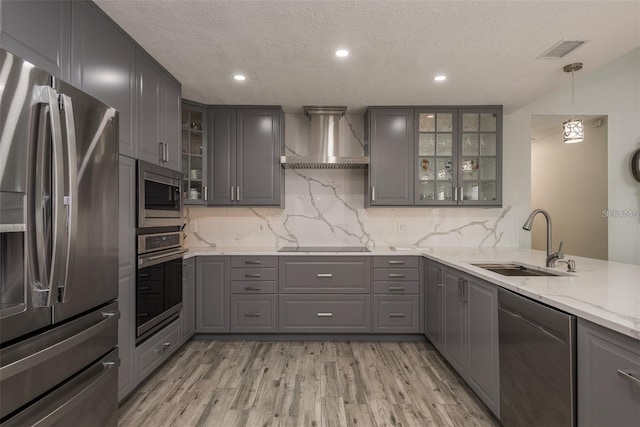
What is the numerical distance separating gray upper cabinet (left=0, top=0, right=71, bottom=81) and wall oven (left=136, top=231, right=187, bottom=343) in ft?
3.61

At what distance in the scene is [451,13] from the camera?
183 cm

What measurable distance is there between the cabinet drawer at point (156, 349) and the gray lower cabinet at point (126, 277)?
9 cm

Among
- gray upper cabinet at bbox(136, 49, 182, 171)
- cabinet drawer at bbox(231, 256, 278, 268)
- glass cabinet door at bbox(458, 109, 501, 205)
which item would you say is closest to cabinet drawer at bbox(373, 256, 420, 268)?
glass cabinet door at bbox(458, 109, 501, 205)

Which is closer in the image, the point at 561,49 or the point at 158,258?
the point at 561,49

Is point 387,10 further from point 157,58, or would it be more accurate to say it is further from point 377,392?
point 377,392

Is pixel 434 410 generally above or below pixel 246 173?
below

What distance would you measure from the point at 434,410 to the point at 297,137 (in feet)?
9.63

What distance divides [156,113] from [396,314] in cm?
275

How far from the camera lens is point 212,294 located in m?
3.15

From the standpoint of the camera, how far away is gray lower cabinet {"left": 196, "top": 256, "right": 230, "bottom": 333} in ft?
10.3

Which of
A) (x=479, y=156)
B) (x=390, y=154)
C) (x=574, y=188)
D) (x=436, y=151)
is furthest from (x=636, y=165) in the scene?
A: (x=390, y=154)

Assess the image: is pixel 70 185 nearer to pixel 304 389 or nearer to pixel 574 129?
pixel 304 389

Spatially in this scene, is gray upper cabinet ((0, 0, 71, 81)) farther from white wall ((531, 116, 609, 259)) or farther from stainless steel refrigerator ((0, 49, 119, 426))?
white wall ((531, 116, 609, 259))

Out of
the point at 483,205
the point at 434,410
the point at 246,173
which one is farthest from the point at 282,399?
the point at 483,205
